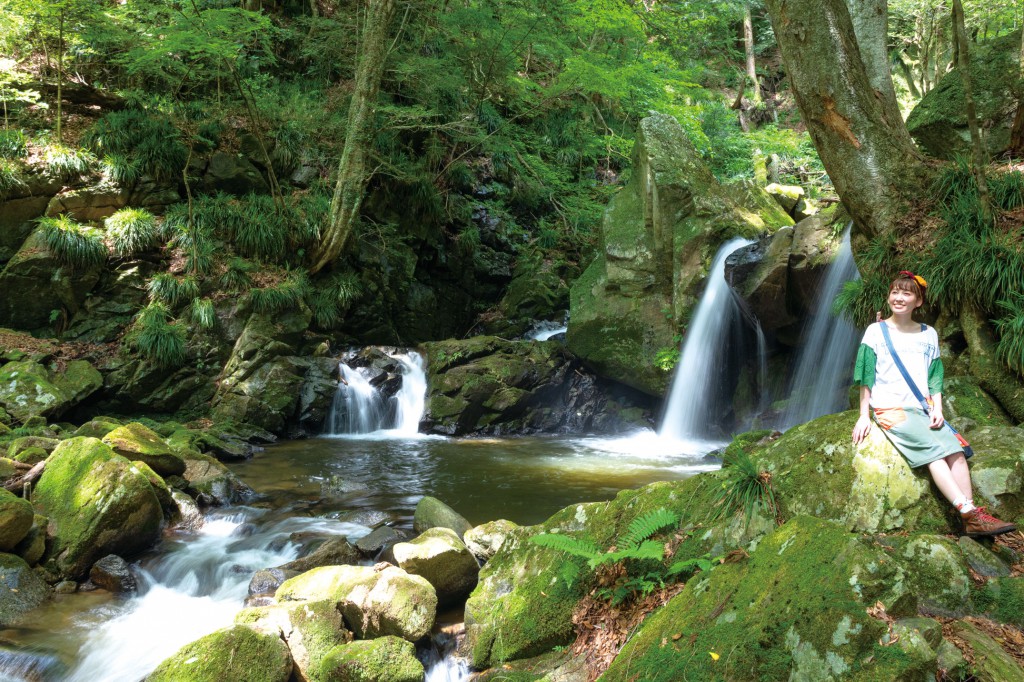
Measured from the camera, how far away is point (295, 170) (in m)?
14.2

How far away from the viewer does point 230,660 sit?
353 cm


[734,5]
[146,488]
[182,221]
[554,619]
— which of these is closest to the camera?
[554,619]

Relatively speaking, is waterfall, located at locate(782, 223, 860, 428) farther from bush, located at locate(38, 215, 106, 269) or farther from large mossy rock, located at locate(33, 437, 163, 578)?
bush, located at locate(38, 215, 106, 269)

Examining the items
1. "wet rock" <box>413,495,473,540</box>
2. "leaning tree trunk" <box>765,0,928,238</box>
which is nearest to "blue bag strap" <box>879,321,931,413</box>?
"leaning tree trunk" <box>765,0,928,238</box>

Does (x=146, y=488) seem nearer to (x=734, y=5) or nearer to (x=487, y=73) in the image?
(x=487, y=73)

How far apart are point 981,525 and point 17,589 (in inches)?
251

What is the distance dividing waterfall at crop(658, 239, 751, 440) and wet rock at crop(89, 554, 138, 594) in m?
8.76

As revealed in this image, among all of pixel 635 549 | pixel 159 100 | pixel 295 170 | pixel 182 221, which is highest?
pixel 159 100

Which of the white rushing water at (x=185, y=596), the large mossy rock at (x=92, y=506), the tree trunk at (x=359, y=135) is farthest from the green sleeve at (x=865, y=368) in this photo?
the tree trunk at (x=359, y=135)

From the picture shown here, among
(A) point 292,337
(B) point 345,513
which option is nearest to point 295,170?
(A) point 292,337

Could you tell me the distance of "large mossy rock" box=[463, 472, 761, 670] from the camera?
3426 millimetres

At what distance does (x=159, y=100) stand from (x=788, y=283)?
12.5 m

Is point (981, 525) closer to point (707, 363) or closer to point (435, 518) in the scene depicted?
point (435, 518)

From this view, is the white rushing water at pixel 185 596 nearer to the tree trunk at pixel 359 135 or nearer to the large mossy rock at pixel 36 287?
the large mossy rock at pixel 36 287
